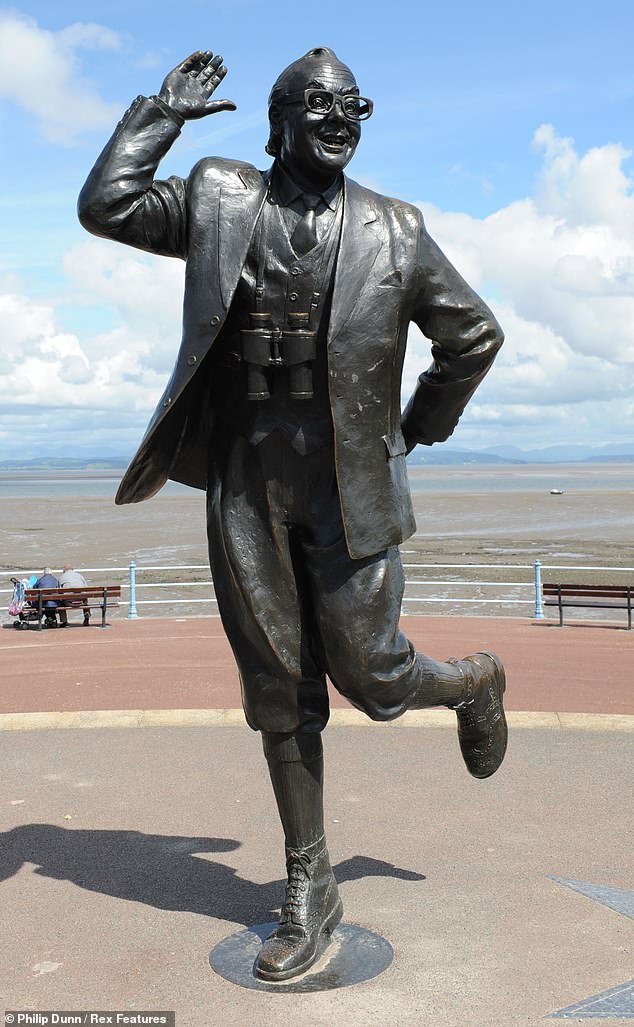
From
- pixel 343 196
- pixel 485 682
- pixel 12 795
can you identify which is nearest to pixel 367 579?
pixel 485 682

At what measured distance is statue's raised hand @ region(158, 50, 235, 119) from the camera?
319cm

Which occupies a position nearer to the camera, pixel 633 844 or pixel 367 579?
pixel 367 579

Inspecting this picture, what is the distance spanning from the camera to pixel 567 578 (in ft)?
69.1

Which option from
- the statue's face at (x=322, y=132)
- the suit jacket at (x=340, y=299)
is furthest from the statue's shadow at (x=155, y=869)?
the statue's face at (x=322, y=132)

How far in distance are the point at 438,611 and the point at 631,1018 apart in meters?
13.4

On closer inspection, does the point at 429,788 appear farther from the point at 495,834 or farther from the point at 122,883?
the point at 122,883

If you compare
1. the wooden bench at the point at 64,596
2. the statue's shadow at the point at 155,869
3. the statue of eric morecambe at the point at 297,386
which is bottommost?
the statue's shadow at the point at 155,869

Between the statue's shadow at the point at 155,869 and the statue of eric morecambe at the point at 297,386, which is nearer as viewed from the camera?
the statue of eric morecambe at the point at 297,386

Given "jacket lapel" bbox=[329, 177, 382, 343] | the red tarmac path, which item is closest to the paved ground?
the red tarmac path

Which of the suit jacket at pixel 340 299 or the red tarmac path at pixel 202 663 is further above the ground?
the suit jacket at pixel 340 299

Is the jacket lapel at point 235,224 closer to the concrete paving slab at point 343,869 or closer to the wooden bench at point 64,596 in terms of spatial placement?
the concrete paving slab at point 343,869

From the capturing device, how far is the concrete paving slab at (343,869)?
10.4 ft

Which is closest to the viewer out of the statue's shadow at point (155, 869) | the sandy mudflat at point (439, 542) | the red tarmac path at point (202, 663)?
the statue's shadow at point (155, 869)

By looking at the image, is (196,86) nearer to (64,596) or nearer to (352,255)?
(352,255)
